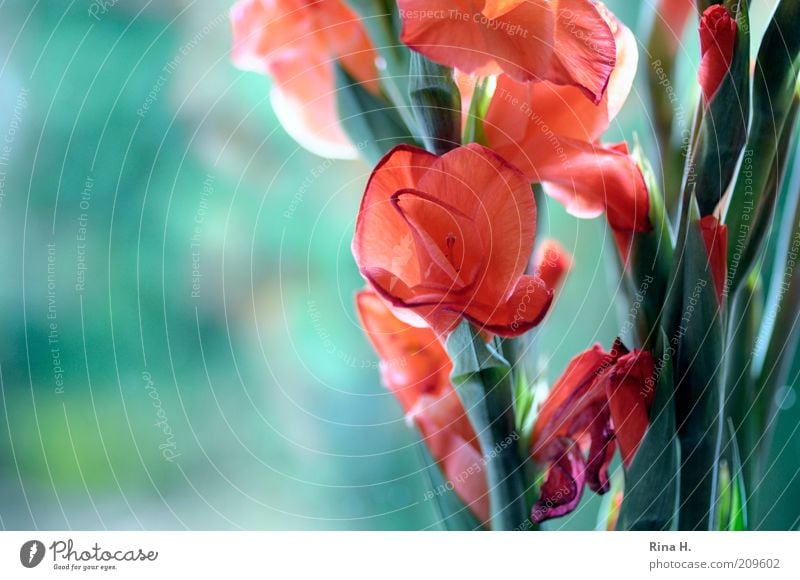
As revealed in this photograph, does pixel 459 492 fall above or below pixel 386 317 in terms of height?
below

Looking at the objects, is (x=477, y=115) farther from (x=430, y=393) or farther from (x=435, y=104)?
(x=430, y=393)

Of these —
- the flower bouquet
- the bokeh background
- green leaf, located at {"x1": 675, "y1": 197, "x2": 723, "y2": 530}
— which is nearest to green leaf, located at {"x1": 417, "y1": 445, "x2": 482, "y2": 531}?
the flower bouquet

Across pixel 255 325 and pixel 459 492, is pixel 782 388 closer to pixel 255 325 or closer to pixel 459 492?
pixel 459 492

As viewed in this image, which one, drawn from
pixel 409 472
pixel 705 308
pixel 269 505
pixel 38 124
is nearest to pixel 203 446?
pixel 269 505

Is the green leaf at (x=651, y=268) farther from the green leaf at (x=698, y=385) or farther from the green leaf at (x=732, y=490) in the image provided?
the green leaf at (x=732, y=490)

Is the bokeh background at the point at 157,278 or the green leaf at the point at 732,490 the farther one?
the green leaf at the point at 732,490

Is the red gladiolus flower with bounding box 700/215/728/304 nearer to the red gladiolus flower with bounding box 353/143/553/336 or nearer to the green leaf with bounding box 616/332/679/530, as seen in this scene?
the green leaf with bounding box 616/332/679/530

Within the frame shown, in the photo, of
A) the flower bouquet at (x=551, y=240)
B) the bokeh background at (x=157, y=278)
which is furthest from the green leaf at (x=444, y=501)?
the bokeh background at (x=157, y=278)

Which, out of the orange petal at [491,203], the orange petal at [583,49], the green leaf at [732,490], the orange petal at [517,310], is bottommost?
the green leaf at [732,490]

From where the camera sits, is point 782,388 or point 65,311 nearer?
point 65,311
